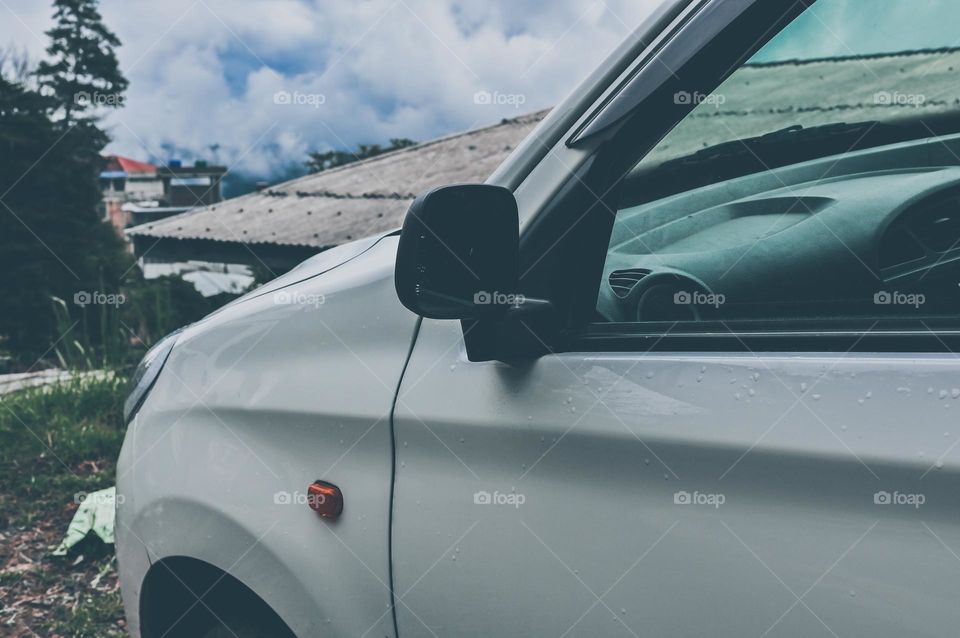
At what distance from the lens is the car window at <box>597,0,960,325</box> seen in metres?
1.34

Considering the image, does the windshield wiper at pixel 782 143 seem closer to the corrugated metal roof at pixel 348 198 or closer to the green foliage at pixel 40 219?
the corrugated metal roof at pixel 348 198

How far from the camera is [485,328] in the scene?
1504mm

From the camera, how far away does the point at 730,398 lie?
1284 mm

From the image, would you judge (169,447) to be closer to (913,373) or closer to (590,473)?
(590,473)

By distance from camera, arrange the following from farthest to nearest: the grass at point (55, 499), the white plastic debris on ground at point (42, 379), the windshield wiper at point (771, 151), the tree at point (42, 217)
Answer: the tree at point (42, 217), the white plastic debris on ground at point (42, 379), the grass at point (55, 499), the windshield wiper at point (771, 151)

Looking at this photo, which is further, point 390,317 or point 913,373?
point 390,317

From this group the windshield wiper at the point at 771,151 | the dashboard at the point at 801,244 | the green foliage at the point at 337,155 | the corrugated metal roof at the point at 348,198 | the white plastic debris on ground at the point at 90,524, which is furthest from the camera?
the green foliage at the point at 337,155

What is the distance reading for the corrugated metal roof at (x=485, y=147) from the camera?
1.45 meters

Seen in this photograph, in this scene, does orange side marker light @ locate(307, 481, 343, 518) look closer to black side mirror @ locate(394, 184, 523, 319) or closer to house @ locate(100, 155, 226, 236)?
black side mirror @ locate(394, 184, 523, 319)

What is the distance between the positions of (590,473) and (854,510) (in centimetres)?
38

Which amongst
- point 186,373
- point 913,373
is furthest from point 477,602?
point 186,373

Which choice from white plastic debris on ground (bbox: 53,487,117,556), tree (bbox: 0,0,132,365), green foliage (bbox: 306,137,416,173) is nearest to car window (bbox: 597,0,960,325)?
white plastic debris on ground (bbox: 53,487,117,556)

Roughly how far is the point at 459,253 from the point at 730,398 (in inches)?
17.9

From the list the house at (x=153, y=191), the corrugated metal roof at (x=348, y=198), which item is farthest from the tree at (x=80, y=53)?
the corrugated metal roof at (x=348, y=198)
